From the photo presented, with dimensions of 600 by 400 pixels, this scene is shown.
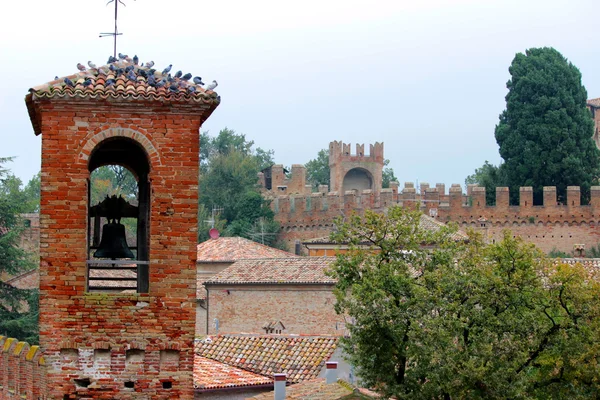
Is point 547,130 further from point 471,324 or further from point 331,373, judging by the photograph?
point 471,324

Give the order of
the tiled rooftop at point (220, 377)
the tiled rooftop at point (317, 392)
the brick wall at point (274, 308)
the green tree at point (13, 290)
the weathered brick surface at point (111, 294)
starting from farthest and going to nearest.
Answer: the green tree at point (13, 290) → the brick wall at point (274, 308) → the tiled rooftop at point (220, 377) → the tiled rooftop at point (317, 392) → the weathered brick surface at point (111, 294)

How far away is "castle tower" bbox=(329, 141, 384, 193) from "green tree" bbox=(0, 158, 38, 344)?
30.4 m

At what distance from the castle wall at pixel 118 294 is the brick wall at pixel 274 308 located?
22.2 meters

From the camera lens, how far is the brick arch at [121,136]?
471 inches

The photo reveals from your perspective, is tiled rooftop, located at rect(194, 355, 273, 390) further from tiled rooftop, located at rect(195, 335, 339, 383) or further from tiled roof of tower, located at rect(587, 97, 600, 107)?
tiled roof of tower, located at rect(587, 97, 600, 107)

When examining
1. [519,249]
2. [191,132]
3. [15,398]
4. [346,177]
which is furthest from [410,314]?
[346,177]

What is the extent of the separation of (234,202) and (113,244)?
51.2 metres

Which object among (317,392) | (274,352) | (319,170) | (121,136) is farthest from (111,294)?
(319,170)

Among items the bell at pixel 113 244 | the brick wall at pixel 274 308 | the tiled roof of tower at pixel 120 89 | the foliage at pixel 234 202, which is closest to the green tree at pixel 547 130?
the foliage at pixel 234 202

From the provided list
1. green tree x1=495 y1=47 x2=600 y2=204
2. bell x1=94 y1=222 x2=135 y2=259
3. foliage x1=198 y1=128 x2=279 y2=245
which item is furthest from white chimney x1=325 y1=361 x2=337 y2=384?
foliage x1=198 y1=128 x2=279 y2=245

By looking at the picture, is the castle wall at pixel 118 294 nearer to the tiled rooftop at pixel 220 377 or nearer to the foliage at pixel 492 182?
the tiled rooftop at pixel 220 377

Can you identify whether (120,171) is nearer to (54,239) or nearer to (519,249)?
(519,249)

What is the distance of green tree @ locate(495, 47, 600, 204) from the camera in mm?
55438

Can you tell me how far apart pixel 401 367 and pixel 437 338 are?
108 cm
